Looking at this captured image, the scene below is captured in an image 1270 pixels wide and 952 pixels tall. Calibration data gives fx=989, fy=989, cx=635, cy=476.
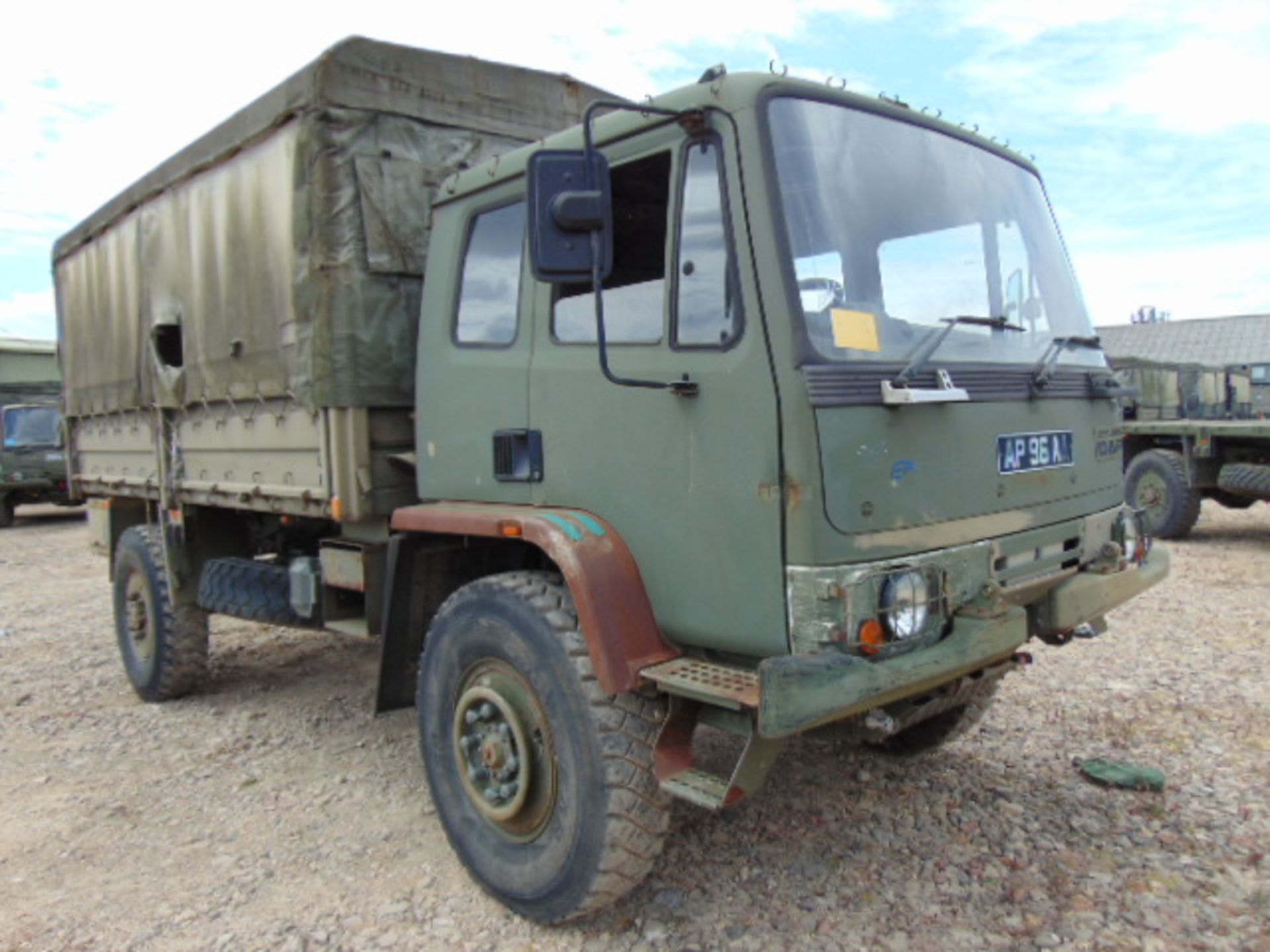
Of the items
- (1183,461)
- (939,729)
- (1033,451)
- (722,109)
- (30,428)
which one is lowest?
(939,729)

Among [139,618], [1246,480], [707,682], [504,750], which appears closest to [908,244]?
[707,682]

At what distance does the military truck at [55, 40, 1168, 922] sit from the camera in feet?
8.73

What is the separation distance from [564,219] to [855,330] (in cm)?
86

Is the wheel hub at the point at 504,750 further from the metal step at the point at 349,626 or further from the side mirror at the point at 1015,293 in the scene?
the side mirror at the point at 1015,293

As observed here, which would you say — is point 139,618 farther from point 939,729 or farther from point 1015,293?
point 1015,293

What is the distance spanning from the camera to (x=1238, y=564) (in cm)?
907

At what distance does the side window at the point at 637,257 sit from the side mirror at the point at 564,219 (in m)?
0.21

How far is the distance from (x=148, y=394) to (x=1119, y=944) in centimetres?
530

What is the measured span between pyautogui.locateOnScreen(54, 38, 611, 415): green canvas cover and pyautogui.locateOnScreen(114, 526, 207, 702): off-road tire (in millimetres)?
1074

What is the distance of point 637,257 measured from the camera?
119 inches

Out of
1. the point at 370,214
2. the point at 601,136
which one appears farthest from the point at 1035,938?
the point at 370,214

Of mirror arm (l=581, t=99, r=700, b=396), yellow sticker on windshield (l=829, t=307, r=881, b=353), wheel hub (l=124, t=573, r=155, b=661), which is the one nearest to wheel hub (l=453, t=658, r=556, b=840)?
mirror arm (l=581, t=99, r=700, b=396)

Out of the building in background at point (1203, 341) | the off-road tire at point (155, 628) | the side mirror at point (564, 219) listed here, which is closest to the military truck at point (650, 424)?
the side mirror at point (564, 219)

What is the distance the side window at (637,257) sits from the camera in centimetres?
294
